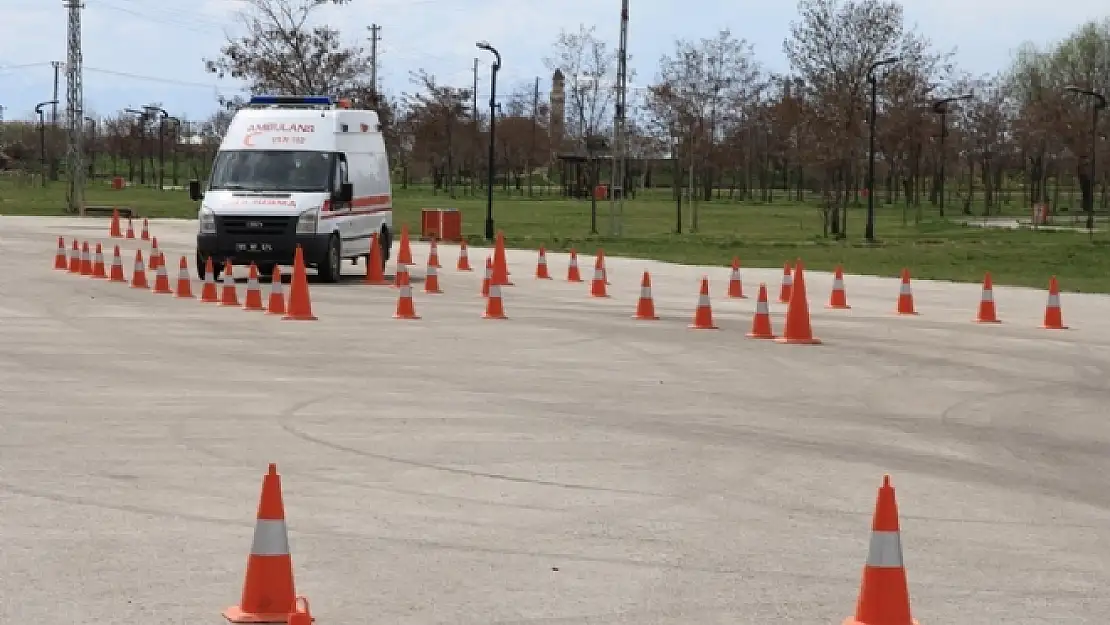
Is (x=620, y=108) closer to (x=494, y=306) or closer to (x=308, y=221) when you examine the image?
(x=308, y=221)

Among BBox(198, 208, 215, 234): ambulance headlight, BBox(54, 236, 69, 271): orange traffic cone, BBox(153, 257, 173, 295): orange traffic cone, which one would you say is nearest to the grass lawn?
BBox(54, 236, 69, 271): orange traffic cone

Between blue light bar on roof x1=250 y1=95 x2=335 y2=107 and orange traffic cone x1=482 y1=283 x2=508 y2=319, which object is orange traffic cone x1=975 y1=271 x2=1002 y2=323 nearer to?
orange traffic cone x1=482 y1=283 x2=508 y2=319

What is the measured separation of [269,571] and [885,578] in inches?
86.8

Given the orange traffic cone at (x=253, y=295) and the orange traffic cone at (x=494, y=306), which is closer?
the orange traffic cone at (x=494, y=306)

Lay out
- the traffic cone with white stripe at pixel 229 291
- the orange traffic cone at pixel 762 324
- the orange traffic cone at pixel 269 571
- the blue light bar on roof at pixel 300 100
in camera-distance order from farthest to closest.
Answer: the blue light bar on roof at pixel 300 100, the traffic cone with white stripe at pixel 229 291, the orange traffic cone at pixel 762 324, the orange traffic cone at pixel 269 571

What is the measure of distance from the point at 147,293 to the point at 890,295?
11.2 metres

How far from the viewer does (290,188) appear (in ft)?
94.8

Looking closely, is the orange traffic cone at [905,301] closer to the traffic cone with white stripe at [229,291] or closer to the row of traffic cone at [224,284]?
the row of traffic cone at [224,284]

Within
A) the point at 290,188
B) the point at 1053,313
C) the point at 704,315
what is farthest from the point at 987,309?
the point at 290,188

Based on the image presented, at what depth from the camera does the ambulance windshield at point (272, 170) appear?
29.0 meters

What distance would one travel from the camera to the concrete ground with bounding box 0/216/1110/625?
7586 millimetres

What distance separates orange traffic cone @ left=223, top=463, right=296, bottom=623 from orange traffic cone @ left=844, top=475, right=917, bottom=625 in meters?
2.07

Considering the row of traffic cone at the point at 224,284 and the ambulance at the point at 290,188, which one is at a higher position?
the ambulance at the point at 290,188

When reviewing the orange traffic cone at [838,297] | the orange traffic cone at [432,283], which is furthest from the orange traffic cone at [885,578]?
the orange traffic cone at [432,283]
